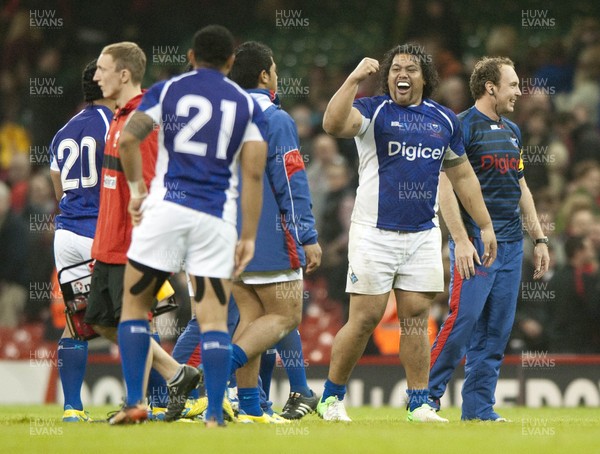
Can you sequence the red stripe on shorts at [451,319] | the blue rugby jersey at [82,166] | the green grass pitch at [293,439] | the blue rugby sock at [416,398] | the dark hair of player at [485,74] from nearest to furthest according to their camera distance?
the green grass pitch at [293,439] < the blue rugby sock at [416,398] < the blue rugby jersey at [82,166] < the red stripe on shorts at [451,319] < the dark hair of player at [485,74]

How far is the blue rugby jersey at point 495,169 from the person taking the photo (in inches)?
307

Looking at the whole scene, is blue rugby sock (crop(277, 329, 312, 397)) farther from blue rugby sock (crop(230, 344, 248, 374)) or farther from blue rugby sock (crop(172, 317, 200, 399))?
blue rugby sock (crop(230, 344, 248, 374))

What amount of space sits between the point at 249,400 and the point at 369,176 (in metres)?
1.63

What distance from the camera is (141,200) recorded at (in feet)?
19.7

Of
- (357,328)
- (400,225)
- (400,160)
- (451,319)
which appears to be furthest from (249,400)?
(400,160)

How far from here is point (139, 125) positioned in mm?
5867

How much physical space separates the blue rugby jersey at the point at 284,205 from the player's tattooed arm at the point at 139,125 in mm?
1310

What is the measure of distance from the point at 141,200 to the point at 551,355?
22.8ft

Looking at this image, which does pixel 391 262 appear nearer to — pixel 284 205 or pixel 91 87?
pixel 284 205

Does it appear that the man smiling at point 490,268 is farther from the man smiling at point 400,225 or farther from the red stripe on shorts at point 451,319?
the man smiling at point 400,225

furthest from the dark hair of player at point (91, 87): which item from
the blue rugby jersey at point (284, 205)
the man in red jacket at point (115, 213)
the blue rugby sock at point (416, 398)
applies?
the blue rugby sock at point (416, 398)

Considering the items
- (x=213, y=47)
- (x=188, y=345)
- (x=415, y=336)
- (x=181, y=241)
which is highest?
→ (x=213, y=47)

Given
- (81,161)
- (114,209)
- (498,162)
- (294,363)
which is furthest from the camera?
(498,162)

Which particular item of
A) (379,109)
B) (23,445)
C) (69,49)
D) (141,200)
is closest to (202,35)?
(141,200)
